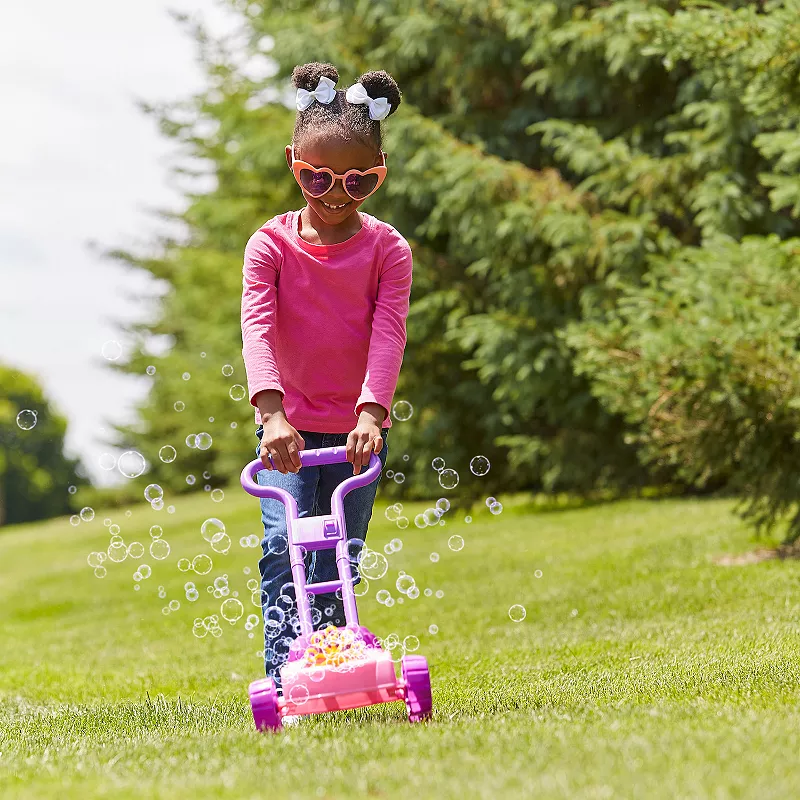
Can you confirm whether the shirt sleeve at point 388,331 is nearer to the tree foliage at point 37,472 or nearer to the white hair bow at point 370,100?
the white hair bow at point 370,100

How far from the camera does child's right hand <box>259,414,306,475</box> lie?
343 centimetres

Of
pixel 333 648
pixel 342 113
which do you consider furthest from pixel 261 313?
pixel 333 648

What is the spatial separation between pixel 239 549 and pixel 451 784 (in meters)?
12.5

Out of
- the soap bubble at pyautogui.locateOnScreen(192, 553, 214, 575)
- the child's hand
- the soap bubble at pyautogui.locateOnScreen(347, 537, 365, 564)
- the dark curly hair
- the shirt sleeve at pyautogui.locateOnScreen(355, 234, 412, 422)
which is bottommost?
the soap bubble at pyautogui.locateOnScreen(192, 553, 214, 575)

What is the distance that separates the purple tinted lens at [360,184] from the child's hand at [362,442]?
0.73 metres

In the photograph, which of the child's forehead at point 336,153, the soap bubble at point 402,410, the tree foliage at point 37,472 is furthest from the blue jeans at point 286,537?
the tree foliage at point 37,472

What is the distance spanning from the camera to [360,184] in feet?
11.9

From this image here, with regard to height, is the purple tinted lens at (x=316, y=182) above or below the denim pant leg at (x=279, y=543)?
above

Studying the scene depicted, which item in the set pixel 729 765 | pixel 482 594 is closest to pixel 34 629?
pixel 482 594

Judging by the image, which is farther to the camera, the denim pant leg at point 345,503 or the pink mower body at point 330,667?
the denim pant leg at point 345,503

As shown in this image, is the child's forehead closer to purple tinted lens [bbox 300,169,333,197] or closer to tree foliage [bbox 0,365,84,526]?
purple tinted lens [bbox 300,169,333,197]

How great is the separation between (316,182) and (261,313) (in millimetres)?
453

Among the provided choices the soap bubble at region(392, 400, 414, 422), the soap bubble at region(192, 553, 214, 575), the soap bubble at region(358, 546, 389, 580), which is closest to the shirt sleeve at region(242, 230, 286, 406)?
the soap bubble at region(358, 546, 389, 580)

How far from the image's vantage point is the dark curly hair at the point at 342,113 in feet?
11.8
